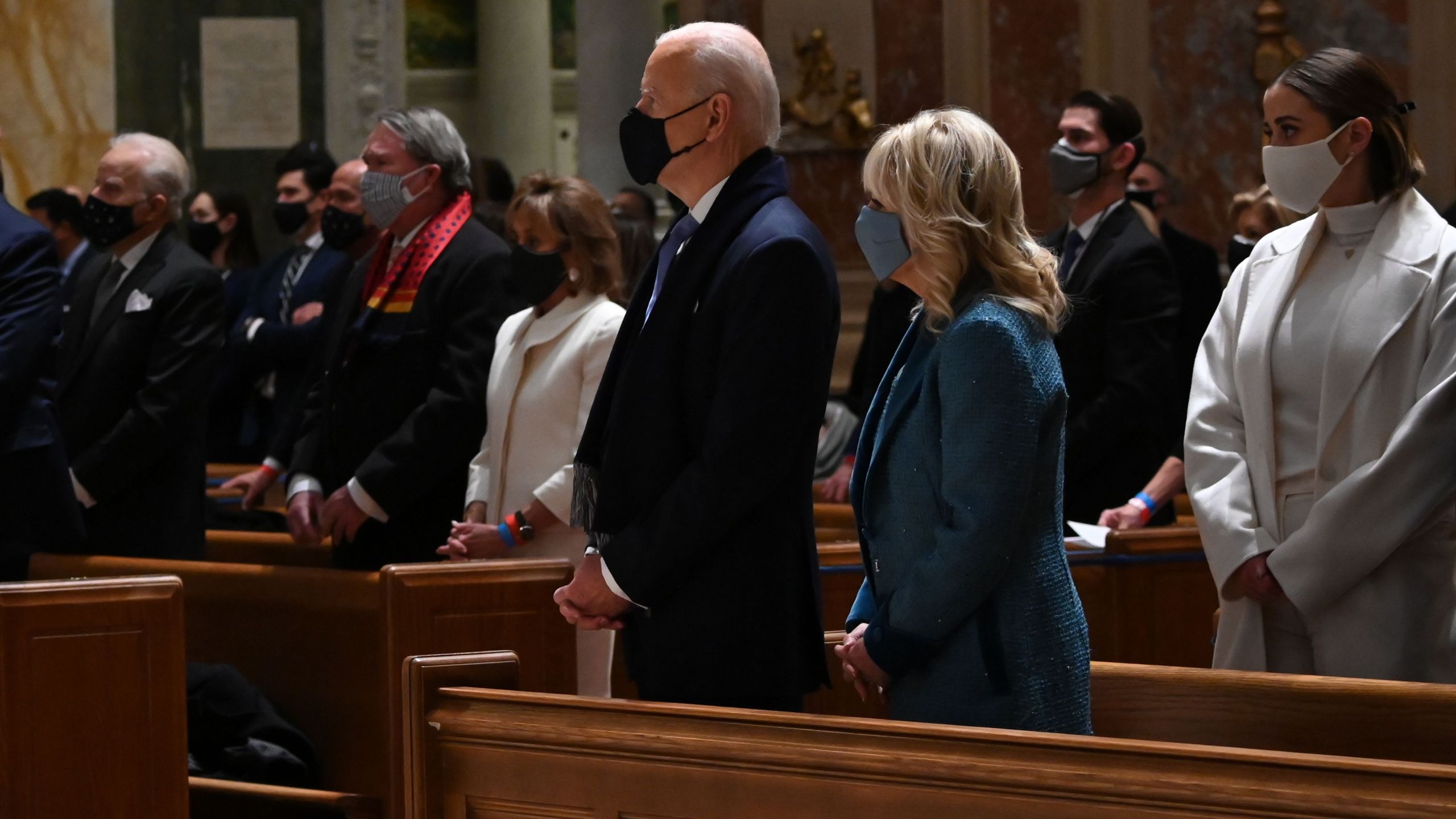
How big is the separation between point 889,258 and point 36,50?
953 cm

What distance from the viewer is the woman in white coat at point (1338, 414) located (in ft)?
10.1

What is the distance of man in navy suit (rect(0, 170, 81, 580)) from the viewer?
4332 mm

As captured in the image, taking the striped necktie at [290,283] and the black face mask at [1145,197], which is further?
the striped necktie at [290,283]

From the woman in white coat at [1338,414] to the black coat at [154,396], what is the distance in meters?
2.82

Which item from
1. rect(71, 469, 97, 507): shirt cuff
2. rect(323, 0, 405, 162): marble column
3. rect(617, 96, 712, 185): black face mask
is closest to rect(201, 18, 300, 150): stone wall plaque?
rect(323, 0, 405, 162): marble column

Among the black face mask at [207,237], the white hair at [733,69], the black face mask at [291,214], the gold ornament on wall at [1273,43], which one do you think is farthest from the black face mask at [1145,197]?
the black face mask at [207,237]

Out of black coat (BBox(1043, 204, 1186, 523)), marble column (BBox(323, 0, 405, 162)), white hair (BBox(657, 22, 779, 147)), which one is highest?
marble column (BBox(323, 0, 405, 162))

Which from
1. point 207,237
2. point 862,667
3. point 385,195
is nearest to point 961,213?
point 862,667

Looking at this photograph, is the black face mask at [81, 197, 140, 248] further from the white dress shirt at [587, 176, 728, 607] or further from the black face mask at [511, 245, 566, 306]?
the white dress shirt at [587, 176, 728, 607]

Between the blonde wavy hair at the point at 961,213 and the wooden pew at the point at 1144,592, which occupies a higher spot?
the blonde wavy hair at the point at 961,213

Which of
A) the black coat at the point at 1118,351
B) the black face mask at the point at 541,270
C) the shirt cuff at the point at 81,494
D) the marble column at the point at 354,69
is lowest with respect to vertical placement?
the shirt cuff at the point at 81,494

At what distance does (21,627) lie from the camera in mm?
3523

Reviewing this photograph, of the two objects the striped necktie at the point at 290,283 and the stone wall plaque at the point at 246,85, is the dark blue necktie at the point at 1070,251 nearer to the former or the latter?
the striped necktie at the point at 290,283

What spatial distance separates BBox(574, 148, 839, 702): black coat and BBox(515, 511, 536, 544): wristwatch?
1.34m
